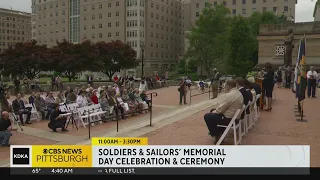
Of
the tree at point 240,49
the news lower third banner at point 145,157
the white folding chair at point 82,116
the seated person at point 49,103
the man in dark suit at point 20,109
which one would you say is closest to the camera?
the news lower third banner at point 145,157

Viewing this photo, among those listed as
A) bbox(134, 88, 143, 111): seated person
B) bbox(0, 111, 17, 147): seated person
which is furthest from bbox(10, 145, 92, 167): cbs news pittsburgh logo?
bbox(134, 88, 143, 111): seated person

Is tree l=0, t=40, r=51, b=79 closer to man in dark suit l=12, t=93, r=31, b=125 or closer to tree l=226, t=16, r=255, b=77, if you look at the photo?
tree l=226, t=16, r=255, b=77

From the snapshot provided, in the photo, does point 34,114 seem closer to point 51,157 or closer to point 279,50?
point 51,157

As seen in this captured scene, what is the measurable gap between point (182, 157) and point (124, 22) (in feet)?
264

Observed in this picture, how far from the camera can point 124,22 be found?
272ft

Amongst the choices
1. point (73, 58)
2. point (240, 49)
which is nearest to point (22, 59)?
point (73, 58)

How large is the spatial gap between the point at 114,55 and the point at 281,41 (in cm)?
2895

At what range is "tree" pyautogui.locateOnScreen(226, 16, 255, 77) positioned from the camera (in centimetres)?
4938

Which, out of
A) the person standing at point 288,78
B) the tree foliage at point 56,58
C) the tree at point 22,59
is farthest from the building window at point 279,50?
the tree at point 22,59

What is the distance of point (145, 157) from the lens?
5.80 metres

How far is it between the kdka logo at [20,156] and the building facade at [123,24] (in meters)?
74.3

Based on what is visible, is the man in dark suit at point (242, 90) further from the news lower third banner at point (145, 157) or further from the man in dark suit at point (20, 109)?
the man in dark suit at point (20, 109)

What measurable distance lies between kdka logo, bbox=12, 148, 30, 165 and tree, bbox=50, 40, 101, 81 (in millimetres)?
39295

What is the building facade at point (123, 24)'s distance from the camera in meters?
82.2
